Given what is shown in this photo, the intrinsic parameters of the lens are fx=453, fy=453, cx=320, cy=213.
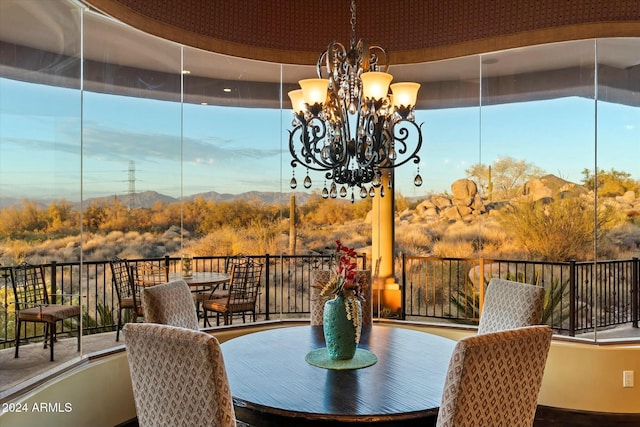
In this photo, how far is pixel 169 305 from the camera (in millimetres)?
2850

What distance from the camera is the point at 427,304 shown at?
4.79 meters

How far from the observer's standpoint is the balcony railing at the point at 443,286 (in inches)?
157

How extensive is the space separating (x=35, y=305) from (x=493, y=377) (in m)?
3.03

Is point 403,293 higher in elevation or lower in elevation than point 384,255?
lower

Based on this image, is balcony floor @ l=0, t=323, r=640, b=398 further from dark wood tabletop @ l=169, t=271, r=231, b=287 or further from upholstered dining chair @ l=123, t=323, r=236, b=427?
upholstered dining chair @ l=123, t=323, r=236, b=427

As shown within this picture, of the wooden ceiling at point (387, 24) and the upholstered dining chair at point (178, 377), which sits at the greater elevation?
the wooden ceiling at point (387, 24)

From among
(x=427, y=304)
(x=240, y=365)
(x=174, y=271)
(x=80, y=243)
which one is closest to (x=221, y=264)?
(x=174, y=271)

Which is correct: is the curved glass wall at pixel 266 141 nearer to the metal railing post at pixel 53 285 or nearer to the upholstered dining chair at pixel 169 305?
the metal railing post at pixel 53 285

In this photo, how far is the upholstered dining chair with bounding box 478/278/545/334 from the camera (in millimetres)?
2666

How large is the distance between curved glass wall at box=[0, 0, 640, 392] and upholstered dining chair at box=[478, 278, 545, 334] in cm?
160

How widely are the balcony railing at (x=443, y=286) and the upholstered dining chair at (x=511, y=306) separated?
149 cm

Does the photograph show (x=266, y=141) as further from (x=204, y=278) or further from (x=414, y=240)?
(x=414, y=240)

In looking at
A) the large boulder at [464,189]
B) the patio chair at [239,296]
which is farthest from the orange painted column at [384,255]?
the patio chair at [239,296]

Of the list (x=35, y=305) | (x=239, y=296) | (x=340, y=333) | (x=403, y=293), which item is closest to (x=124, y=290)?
(x=239, y=296)
